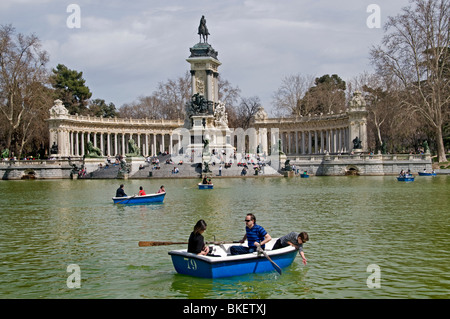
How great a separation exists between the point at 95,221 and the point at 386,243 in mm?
11566

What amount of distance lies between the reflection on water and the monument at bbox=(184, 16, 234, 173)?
37423 mm

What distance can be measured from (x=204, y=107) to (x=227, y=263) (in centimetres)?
5509

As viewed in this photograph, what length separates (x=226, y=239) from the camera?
1616 centimetres

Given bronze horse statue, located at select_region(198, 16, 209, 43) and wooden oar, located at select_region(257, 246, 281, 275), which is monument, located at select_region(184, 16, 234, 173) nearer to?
bronze horse statue, located at select_region(198, 16, 209, 43)

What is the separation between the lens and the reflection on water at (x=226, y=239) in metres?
11.1

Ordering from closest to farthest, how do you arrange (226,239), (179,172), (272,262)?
(272,262) → (226,239) → (179,172)

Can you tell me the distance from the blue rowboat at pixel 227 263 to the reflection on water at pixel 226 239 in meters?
0.18

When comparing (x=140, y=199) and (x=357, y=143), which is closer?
(x=140, y=199)

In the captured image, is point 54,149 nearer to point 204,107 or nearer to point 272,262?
point 204,107

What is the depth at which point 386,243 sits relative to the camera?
15367 mm

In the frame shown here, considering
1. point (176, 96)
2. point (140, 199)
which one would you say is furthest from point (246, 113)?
point (140, 199)

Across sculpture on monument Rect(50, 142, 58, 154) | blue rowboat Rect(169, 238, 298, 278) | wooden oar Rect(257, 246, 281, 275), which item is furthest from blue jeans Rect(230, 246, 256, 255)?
sculpture on monument Rect(50, 142, 58, 154)

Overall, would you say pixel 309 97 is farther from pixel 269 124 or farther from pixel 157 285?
pixel 157 285

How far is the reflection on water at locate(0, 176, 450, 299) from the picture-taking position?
11094 mm
